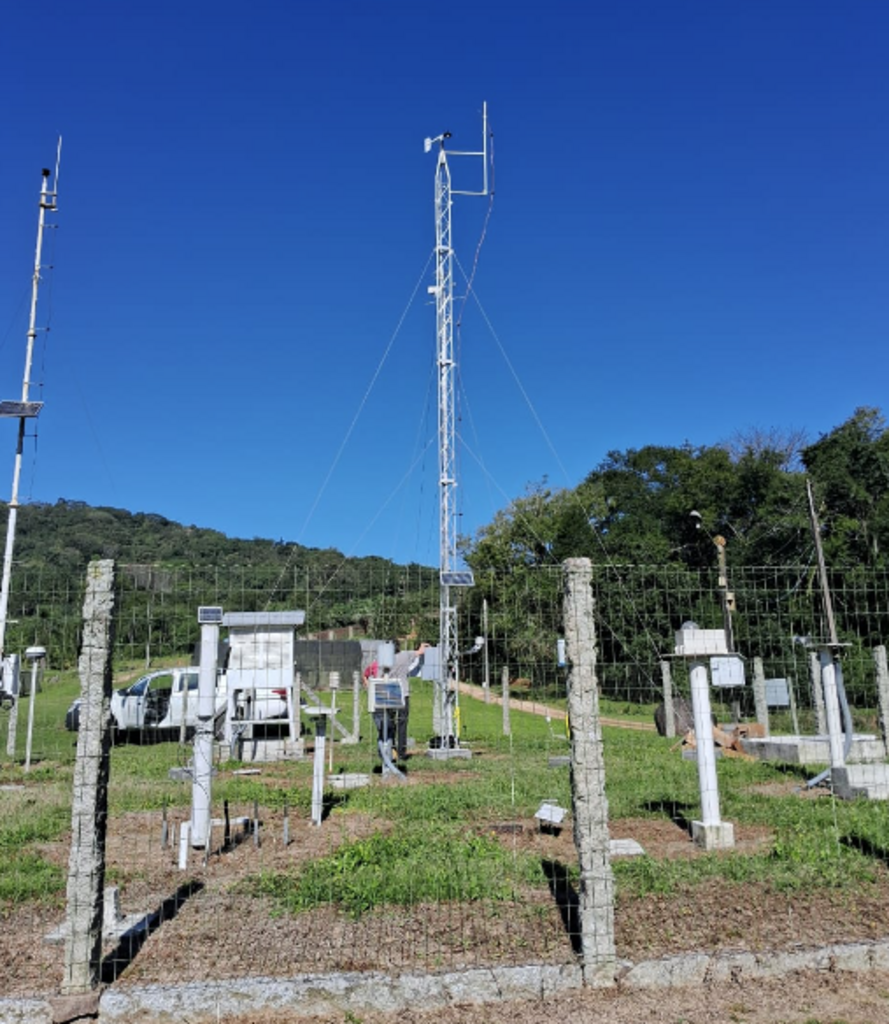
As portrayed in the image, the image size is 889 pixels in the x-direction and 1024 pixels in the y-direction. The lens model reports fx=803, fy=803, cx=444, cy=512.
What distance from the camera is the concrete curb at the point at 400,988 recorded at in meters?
3.98

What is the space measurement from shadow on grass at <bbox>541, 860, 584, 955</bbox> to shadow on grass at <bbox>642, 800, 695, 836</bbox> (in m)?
2.26

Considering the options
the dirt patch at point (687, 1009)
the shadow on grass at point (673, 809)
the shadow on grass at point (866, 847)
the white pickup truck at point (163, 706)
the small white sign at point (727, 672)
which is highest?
the small white sign at point (727, 672)

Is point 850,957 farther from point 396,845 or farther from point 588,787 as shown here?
point 396,845

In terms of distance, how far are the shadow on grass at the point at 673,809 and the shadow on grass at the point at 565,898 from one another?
7.42ft

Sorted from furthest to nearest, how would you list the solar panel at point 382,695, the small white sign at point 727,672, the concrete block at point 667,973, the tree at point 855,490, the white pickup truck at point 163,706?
1. the tree at point 855,490
2. the white pickup truck at point 163,706
3. the small white sign at point 727,672
4. the solar panel at point 382,695
5. the concrete block at point 667,973

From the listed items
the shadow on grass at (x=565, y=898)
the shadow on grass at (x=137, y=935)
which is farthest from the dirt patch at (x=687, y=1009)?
the shadow on grass at (x=137, y=935)

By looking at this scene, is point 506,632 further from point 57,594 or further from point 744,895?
point 57,594

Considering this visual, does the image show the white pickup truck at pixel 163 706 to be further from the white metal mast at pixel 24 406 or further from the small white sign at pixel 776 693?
the small white sign at pixel 776 693

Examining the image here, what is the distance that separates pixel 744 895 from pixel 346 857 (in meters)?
2.92

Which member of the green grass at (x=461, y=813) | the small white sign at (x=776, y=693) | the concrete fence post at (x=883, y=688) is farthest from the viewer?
the small white sign at (x=776, y=693)

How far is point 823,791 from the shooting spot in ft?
30.8

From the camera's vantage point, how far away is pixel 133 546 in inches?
307

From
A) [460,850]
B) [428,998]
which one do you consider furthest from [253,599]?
[428,998]

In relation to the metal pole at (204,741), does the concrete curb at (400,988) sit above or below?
below
